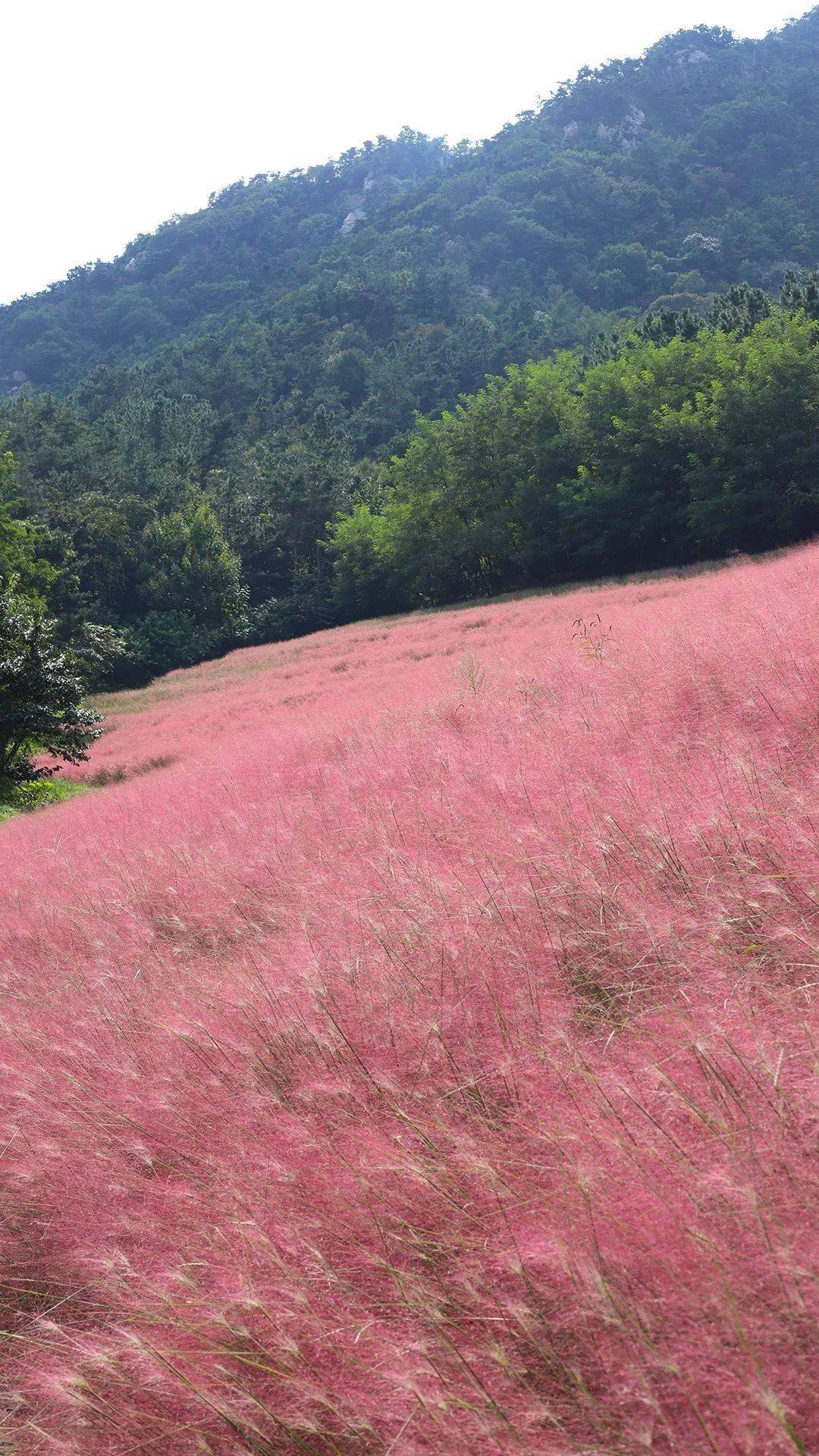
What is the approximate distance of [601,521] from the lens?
3800cm

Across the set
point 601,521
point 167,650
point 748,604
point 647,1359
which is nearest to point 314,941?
point 647,1359

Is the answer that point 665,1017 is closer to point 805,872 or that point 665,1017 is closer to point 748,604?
point 805,872

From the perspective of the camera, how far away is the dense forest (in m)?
36.9

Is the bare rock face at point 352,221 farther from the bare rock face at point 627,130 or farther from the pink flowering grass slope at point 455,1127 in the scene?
the pink flowering grass slope at point 455,1127

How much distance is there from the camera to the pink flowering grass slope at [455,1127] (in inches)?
69.6

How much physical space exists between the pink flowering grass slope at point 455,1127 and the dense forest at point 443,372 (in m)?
29.5

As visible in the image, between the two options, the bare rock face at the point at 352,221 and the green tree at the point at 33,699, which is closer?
the green tree at the point at 33,699

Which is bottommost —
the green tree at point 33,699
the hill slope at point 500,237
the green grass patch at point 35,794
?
the green grass patch at point 35,794

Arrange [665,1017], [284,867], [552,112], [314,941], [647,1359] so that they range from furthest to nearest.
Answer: [552,112], [284,867], [314,941], [665,1017], [647,1359]

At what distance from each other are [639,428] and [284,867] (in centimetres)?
3555

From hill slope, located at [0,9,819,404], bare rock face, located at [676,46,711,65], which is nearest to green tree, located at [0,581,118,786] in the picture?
hill slope, located at [0,9,819,404]

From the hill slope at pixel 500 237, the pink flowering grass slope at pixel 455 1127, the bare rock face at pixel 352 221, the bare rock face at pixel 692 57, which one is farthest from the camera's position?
the bare rock face at pixel 692 57

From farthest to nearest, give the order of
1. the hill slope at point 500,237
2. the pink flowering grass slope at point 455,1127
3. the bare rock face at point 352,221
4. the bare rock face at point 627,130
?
the bare rock face at point 352,221 < the bare rock face at point 627,130 < the hill slope at point 500,237 < the pink flowering grass slope at point 455,1127

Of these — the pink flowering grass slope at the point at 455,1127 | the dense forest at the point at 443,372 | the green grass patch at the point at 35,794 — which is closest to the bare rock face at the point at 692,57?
the dense forest at the point at 443,372
